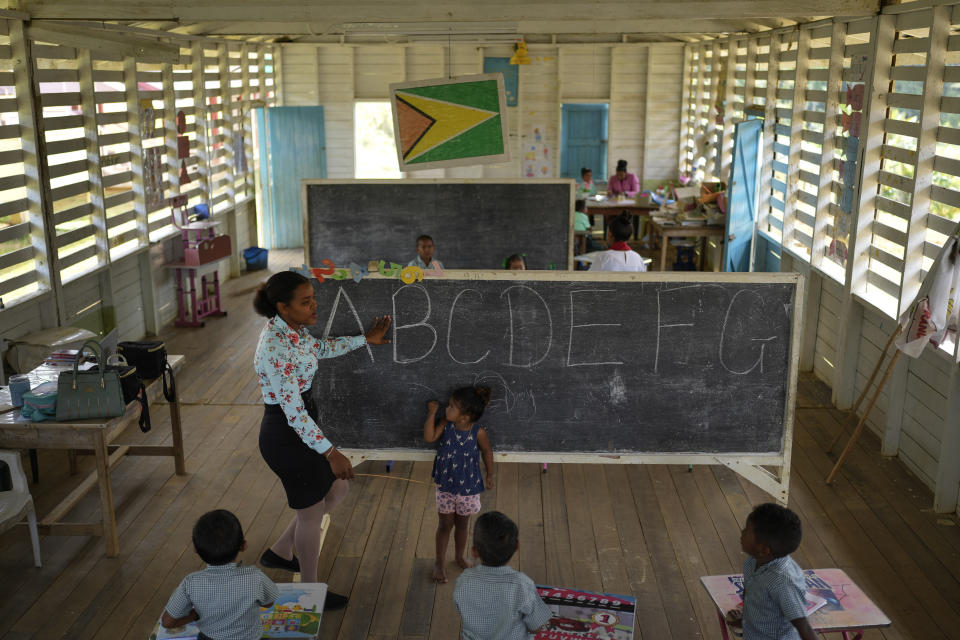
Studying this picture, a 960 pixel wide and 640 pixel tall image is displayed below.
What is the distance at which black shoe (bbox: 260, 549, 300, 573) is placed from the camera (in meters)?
4.55

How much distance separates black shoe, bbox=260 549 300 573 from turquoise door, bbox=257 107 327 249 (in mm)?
9415

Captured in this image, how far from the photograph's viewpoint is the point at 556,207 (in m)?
7.21

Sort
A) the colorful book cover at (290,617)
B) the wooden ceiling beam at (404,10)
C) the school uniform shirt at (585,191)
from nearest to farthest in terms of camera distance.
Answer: the colorful book cover at (290,617) < the wooden ceiling beam at (404,10) < the school uniform shirt at (585,191)

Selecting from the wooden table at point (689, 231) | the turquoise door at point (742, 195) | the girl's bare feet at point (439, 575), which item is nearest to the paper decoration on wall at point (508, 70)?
the wooden table at point (689, 231)

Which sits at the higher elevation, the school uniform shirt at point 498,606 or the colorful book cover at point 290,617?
the school uniform shirt at point 498,606

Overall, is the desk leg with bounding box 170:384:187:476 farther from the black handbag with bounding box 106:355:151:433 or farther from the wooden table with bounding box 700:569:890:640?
the wooden table with bounding box 700:569:890:640

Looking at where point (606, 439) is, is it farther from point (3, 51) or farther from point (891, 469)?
point (3, 51)

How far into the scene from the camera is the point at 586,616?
128 inches

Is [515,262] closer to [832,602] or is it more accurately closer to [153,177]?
[832,602]

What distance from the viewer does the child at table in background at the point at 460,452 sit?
422cm

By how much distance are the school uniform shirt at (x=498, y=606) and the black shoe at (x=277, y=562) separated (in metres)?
1.78

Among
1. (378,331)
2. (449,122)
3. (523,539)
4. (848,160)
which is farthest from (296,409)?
(848,160)

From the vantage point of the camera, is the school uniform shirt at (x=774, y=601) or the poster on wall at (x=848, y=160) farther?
the poster on wall at (x=848, y=160)

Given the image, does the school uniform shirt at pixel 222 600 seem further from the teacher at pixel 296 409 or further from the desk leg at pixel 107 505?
the desk leg at pixel 107 505
